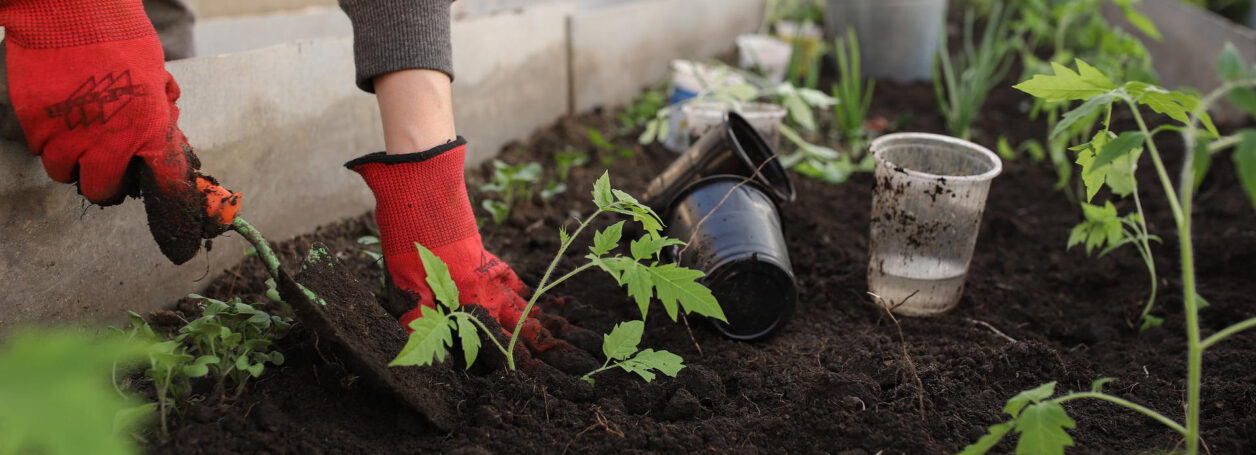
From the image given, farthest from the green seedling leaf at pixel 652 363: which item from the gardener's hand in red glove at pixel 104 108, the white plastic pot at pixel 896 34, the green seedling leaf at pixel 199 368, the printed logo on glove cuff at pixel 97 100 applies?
the white plastic pot at pixel 896 34

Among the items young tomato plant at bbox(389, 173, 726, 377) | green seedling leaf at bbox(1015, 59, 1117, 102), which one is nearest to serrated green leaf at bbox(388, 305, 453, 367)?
young tomato plant at bbox(389, 173, 726, 377)

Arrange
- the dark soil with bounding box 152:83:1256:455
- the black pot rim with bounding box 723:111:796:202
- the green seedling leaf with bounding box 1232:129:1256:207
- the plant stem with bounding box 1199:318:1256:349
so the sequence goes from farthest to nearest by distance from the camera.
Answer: the black pot rim with bounding box 723:111:796:202 < the dark soil with bounding box 152:83:1256:455 < the plant stem with bounding box 1199:318:1256:349 < the green seedling leaf with bounding box 1232:129:1256:207

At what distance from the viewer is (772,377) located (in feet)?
4.94

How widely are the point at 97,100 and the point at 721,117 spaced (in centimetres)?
162

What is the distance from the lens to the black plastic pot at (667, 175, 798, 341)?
1.65 m

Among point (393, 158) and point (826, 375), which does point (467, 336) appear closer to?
point (393, 158)

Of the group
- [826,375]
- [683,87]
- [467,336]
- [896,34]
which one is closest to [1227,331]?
[826,375]

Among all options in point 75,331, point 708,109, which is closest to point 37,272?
point 75,331

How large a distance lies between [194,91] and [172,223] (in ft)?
1.52

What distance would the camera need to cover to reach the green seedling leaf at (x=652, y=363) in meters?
1.38

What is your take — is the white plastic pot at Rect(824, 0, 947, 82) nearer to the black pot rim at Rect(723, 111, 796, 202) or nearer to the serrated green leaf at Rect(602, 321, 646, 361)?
the black pot rim at Rect(723, 111, 796, 202)

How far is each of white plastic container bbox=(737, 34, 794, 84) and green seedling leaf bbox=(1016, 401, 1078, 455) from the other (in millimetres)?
2729

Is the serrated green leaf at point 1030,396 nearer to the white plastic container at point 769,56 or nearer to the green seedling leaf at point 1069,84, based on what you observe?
the green seedling leaf at point 1069,84

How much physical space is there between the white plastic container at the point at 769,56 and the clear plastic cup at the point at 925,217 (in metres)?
1.78
